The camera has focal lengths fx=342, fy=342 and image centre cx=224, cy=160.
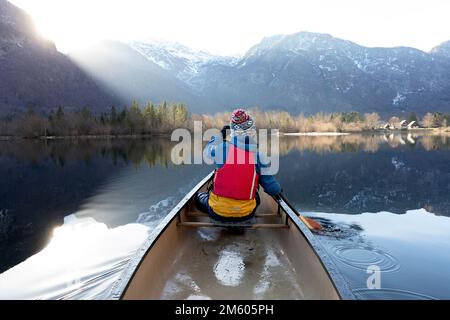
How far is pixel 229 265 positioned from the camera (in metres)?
4.88

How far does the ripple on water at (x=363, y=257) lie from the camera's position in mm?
7285

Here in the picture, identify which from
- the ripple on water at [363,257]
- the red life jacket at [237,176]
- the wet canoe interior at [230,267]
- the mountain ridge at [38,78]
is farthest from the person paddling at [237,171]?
the mountain ridge at [38,78]

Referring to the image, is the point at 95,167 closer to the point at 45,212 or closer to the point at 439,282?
the point at 45,212

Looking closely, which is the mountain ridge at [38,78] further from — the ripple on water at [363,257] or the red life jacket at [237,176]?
the red life jacket at [237,176]

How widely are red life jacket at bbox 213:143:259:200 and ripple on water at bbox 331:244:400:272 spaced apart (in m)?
3.24

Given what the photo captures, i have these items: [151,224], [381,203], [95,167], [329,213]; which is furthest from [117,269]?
[95,167]

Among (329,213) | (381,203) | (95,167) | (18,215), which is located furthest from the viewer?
(95,167)

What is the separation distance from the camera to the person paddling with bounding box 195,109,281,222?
217 inches

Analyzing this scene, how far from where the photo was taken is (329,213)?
12.6 metres

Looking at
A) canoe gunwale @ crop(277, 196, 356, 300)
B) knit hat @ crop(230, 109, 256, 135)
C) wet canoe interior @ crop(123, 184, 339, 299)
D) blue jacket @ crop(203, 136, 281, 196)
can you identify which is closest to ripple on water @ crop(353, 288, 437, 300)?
wet canoe interior @ crop(123, 184, 339, 299)

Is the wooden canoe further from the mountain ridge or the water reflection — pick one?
the mountain ridge

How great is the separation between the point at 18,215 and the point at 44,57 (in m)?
197

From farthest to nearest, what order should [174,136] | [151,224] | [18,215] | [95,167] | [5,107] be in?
1. [5,107]
2. [174,136]
3. [95,167]
4. [18,215]
5. [151,224]


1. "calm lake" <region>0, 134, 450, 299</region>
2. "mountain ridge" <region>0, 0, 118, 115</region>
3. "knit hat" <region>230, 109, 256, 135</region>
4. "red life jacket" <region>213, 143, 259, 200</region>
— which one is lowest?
"calm lake" <region>0, 134, 450, 299</region>
